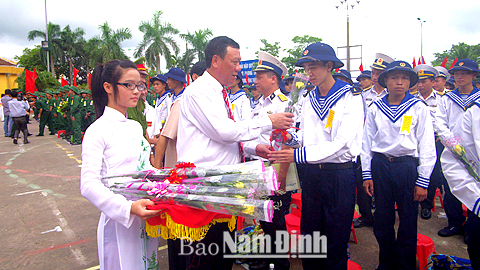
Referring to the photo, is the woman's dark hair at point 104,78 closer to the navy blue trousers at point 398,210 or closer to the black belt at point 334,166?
the black belt at point 334,166

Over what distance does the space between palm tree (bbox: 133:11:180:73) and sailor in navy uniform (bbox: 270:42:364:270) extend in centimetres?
3114

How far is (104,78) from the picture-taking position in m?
1.83

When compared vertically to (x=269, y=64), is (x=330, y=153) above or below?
below

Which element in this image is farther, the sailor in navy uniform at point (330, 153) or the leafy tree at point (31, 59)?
the leafy tree at point (31, 59)

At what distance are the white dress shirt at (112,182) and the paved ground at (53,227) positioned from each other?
Answer: 1.68 meters

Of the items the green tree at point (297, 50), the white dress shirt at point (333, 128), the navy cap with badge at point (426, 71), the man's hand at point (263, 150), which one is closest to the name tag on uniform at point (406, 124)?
the white dress shirt at point (333, 128)

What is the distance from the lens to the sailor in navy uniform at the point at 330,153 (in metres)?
2.36

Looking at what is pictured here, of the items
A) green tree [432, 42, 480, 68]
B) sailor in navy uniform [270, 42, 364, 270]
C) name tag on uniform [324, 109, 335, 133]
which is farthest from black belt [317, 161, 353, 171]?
green tree [432, 42, 480, 68]

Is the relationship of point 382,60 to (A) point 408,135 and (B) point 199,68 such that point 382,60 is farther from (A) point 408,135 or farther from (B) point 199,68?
(B) point 199,68

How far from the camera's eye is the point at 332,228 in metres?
2.51

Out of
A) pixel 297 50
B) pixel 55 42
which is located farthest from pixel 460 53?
pixel 55 42

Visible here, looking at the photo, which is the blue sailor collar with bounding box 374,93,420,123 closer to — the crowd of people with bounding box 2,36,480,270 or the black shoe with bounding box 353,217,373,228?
the crowd of people with bounding box 2,36,480,270

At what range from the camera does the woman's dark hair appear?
72.0 inches

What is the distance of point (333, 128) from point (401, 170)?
92 cm
